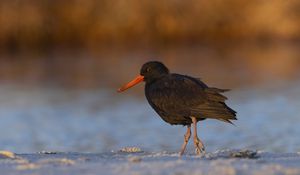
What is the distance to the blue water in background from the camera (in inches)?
659

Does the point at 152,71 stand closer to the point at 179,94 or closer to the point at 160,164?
the point at 179,94

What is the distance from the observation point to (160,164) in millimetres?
8125

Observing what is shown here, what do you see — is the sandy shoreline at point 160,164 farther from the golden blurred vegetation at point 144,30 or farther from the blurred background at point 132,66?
the golden blurred vegetation at point 144,30

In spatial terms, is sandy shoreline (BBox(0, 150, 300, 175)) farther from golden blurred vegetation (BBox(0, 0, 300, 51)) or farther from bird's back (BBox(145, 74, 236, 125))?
golden blurred vegetation (BBox(0, 0, 300, 51))

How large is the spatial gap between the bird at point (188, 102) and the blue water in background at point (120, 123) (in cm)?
481

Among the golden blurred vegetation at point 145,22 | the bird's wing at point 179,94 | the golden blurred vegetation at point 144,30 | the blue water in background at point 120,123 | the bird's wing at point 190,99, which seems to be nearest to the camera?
the bird's wing at point 190,99

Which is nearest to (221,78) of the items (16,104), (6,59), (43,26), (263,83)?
(263,83)

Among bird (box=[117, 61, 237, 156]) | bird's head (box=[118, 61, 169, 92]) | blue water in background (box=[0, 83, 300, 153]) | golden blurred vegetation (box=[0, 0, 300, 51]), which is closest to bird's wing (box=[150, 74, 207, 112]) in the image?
bird (box=[117, 61, 237, 156])

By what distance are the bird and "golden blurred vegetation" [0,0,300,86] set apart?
2283 centimetres

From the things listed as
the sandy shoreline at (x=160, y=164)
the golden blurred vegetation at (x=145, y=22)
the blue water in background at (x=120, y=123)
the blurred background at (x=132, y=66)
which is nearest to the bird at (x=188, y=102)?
the sandy shoreline at (x=160, y=164)

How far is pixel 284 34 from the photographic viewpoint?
→ 3719cm

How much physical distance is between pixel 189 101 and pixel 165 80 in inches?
24.1

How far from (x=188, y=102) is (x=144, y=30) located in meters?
29.4

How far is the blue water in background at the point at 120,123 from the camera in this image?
16.7 m
